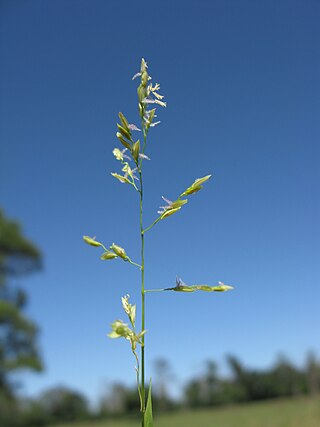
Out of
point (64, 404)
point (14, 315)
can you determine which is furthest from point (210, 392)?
point (14, 315)

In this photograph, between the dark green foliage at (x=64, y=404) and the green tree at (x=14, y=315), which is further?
the dark green foliage at (x=64, y=404)

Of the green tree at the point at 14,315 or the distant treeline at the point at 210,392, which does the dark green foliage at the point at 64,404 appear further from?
the green tree at the point at 14,315

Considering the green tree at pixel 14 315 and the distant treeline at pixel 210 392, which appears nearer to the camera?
the green tree at pixel 14 315

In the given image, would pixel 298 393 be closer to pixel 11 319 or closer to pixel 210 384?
pixel 210 384

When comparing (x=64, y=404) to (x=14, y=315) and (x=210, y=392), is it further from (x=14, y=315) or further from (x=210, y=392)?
(x=14, y=315)

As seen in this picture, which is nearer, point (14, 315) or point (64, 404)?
point (14, 315)

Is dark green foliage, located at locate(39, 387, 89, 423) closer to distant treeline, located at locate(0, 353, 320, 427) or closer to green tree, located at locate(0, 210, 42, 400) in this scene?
distant treeline, located at locate(0, 353, 320, 427)

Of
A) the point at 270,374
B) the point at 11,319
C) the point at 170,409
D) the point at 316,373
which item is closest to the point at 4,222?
the point at 11,319

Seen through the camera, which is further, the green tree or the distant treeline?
the distant treeline

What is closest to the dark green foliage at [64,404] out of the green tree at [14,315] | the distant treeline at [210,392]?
the distant treeline at [210,392]

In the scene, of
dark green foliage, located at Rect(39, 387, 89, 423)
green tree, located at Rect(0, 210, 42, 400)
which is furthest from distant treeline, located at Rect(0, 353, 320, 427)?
green tree, located at Rect(0, 210, 42, 400)
